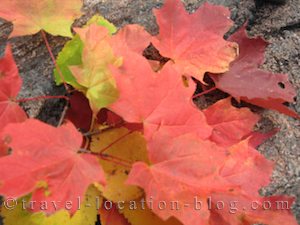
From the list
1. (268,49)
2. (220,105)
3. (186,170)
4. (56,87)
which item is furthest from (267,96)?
(56,87)

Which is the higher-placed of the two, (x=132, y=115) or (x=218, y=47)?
(x=218, y=47)

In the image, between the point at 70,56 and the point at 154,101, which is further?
the point at 70,56

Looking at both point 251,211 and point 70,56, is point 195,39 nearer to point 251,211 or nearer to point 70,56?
point 70,56

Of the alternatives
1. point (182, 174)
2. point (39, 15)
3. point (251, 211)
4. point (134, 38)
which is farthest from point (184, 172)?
point (39, 15)

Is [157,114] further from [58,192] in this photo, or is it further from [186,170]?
[58,192]

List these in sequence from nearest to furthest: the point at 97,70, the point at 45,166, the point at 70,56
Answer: the point at 45,166 < the point at 97,70 < the point at 70,56

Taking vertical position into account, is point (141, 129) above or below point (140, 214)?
above

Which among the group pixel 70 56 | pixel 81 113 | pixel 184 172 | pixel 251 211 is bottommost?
pixel 251 211
